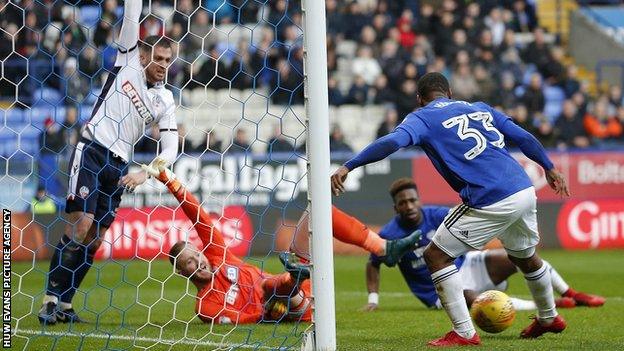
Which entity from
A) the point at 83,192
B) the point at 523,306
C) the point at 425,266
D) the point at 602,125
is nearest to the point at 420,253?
the point at 425,266

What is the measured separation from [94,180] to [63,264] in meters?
0.69

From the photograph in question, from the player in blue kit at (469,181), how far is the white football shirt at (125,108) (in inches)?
93.4

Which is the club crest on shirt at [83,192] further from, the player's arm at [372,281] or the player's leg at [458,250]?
the player's leg at [458,250]

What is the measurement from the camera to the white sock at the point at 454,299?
7.00 metres

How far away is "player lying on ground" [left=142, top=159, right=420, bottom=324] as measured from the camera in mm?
8250

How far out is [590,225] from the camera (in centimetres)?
1806

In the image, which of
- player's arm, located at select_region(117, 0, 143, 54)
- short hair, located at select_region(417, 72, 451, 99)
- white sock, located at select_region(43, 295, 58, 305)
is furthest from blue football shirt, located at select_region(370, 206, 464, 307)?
player's arm, located at select_region(117, 0, 143, 54)

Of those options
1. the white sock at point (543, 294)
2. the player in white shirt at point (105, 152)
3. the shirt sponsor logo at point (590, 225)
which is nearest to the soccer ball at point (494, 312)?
the white sock at point (543, 294)

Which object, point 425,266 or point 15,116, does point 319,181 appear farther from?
point 15,116

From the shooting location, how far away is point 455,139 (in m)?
7.01

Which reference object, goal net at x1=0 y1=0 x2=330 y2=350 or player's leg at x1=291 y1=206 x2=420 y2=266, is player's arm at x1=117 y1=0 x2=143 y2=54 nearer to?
goal net at x1=0 y1=0 x2=330 y2=350

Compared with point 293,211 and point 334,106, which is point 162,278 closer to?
point 293,211

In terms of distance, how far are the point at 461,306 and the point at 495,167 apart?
36.3 inches

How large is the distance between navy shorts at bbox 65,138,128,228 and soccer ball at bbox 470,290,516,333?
9.50ft
